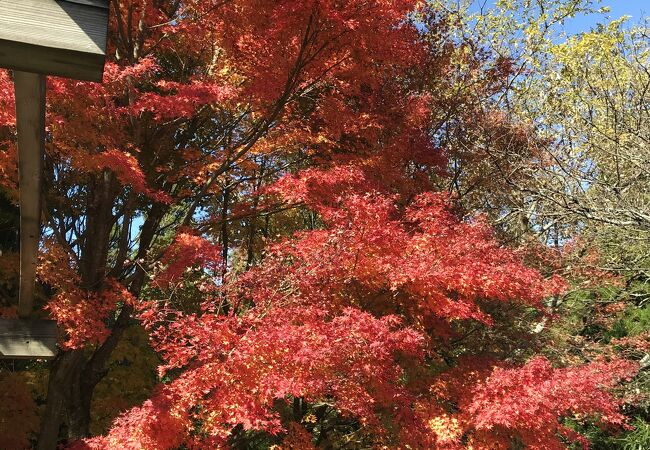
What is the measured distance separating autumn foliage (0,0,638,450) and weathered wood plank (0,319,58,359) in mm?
1464

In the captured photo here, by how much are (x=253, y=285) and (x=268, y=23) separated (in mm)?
4256

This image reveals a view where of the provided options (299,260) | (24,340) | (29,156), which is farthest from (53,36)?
(299,260)

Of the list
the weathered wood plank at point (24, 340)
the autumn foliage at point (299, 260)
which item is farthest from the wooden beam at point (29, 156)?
the autumn foliage at point (299, 260)

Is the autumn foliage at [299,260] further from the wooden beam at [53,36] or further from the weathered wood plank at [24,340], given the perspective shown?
the wooden beam at [53,36]

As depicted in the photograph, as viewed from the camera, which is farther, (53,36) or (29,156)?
(29,156)

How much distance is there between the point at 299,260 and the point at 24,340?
3.77 meters

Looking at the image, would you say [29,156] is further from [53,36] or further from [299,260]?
[299,260]

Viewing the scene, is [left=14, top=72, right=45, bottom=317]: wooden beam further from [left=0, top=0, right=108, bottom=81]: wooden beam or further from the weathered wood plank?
the weathered wood plank

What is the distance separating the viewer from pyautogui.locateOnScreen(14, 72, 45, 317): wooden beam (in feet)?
5.51

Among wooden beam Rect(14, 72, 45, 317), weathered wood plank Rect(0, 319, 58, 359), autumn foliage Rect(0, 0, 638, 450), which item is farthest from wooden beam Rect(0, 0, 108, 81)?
autumn foliage Rect(0, 0, 638, 450)

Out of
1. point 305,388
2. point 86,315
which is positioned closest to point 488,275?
point 305,388

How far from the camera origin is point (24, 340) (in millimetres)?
4539

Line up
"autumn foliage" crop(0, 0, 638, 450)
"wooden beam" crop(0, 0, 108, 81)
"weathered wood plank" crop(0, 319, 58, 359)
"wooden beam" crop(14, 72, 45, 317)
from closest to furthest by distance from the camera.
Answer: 1. "wooden beam" crop(0, 0, 108, 81)
2. "wooden beam" crop(14, 72, 45, 317)
3. "weathered wood plank" crop(0, 319, 58, 359)
4. "autumn foliage" crop(0, 0, 638, 450)

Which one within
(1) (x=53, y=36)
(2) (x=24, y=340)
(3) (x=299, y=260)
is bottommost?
(2) (x=24, y=340)
